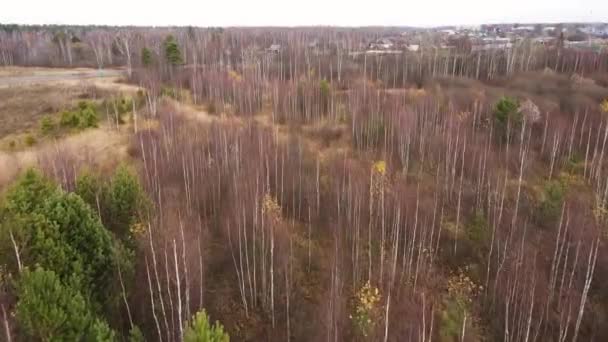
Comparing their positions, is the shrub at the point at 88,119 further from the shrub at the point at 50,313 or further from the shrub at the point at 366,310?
the shrub at the point at 366,310

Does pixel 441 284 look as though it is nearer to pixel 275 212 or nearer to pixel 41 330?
pixel 275 212

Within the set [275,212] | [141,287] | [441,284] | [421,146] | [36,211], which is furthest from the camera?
[421,146]

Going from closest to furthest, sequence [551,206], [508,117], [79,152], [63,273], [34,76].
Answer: [63,273]
[551,206]
[79,152]
[508,117]
[34,76]

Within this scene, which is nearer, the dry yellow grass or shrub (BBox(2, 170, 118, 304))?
shrub (BBox(2, 170, 118, 304))

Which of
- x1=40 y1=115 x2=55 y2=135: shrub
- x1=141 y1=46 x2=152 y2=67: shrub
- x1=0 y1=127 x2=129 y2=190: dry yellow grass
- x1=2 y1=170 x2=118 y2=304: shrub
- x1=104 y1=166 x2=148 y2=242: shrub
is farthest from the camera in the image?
x1=141 y1=46 x2=152 y2=67: shrub

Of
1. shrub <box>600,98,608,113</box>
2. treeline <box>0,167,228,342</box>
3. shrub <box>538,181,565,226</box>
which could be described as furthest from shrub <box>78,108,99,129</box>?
shrub <box>600,98,608,113</box>

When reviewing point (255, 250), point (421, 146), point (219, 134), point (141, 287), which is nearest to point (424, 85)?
point (421, 146)

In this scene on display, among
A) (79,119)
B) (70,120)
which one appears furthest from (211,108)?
(70,120)

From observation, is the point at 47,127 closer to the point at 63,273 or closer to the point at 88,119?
the point at 88,119

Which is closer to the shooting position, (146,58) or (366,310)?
(366,310)

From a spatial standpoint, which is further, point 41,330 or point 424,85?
point 424,85

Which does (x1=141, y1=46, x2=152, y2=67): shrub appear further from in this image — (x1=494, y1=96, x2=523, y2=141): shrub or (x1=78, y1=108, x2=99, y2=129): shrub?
(x1=494, y1=96, x2=523, y2=141): shrub
